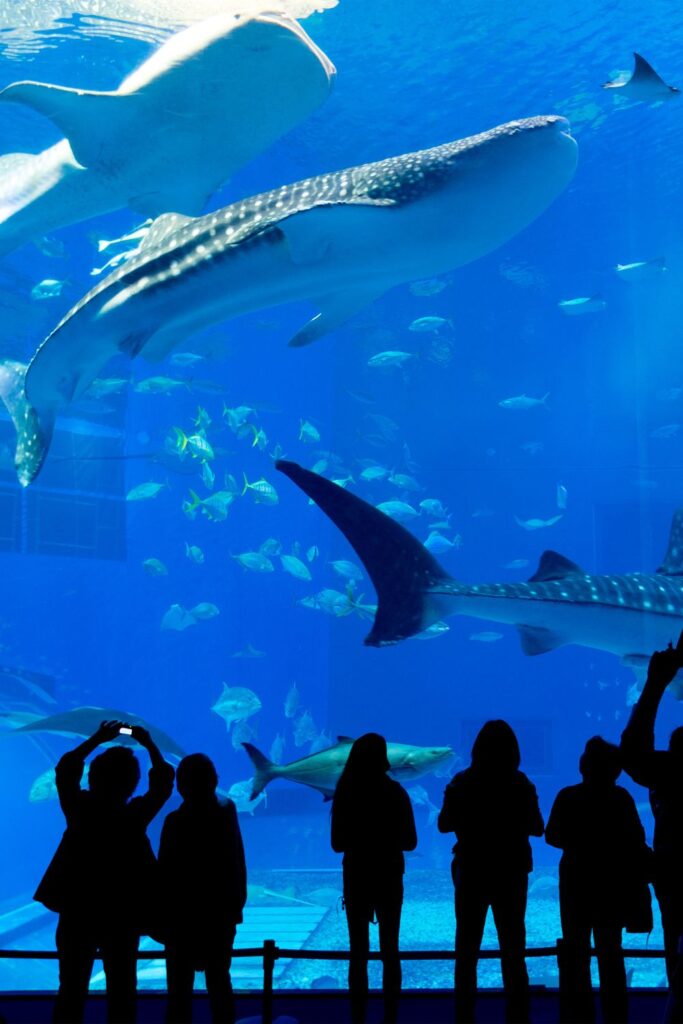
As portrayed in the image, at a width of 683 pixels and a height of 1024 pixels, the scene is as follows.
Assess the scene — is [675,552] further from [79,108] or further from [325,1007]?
[79,108]

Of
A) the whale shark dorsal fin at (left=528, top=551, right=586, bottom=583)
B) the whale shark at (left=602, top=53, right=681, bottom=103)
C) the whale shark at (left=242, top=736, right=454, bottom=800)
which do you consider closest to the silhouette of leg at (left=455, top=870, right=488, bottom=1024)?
the whale shark at (left=242, top=736, right=454, bottom=800)

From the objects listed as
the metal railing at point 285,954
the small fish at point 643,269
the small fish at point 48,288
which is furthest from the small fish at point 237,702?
the metal railing at point 285,954

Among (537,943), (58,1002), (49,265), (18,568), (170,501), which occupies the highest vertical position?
(49,265)

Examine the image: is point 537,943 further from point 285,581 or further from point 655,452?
point 655,452

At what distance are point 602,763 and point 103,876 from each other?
4.33ft

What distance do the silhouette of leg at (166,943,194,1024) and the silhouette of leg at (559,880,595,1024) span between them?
1.01 metres

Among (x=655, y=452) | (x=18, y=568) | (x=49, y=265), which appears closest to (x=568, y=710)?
(x=655, y=452)

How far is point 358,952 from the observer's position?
2367 mm

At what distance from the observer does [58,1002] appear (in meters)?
2.12

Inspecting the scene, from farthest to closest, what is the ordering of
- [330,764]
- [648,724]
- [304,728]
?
1. [304,728]
2. [330,764]
3. [648,724]

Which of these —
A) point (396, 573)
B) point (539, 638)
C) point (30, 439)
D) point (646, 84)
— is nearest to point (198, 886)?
point (396, 573)

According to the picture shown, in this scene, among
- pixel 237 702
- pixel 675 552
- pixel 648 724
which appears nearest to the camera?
pixel 648 724

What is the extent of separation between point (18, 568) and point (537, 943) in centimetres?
1515

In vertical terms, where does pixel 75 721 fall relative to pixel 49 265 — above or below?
below
